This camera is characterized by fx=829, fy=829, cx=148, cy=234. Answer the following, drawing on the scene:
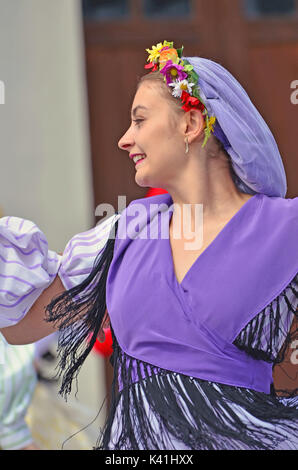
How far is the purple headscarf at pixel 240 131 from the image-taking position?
1.64 m

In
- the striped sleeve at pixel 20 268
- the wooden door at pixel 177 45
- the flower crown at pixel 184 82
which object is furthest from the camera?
the wooden door at pixel 177 45

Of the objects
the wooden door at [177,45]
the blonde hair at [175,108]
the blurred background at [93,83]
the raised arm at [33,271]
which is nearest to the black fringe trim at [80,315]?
the raised arm at [33,271]

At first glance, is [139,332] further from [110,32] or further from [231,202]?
[110,32]

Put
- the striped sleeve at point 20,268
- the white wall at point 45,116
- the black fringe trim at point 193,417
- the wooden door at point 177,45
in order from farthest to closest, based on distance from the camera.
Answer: the wooden door at point 177,45 < the white wall at point 45,116 < the striped sleeve at point 20,268 < the black fringe trim at point 193,417

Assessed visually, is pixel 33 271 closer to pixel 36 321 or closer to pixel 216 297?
pixel 36 321

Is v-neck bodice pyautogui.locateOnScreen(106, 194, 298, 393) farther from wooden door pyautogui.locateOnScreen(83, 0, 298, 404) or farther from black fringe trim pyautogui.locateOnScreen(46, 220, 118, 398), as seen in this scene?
wooden door pyautogui.locateOnScreen(83, 0, 298, 404)

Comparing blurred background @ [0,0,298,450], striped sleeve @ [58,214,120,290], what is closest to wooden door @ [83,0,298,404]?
blurred background @ [0,0,298,450]

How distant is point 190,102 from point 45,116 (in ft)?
7.19

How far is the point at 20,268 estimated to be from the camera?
5.80 feet

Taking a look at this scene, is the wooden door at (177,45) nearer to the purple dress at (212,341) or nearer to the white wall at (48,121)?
the white wall at (48,121)

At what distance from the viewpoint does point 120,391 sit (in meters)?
1.68

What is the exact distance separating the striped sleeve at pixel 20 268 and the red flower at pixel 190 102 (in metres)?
0.42

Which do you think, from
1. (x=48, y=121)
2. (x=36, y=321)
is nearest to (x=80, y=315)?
(x=36, y=321)
